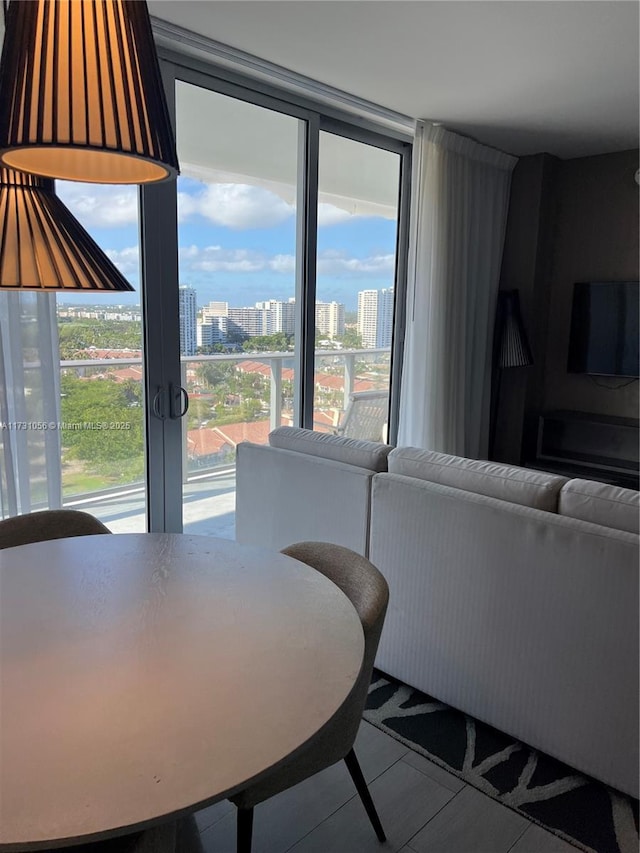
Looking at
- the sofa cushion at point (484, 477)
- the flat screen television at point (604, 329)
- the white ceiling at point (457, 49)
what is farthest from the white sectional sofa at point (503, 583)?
the flat screen television at point (604, 329)

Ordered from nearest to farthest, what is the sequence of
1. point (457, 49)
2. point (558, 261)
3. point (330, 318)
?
point (457, 49) < point (330, 318) < point (558, 261)

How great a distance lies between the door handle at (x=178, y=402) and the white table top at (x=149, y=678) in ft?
4.71

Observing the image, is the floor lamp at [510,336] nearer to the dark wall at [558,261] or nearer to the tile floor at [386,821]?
the dark wall at [558,261]

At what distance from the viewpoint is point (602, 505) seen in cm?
176

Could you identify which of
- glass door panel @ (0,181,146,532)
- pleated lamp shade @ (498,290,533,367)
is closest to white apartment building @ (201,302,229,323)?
glass door panel @ (0,181,146,532)

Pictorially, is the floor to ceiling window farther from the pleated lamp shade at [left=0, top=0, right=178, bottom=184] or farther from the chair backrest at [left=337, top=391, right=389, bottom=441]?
the pleated lamp shade at [left=0, top=0, right=178, bottom=184]

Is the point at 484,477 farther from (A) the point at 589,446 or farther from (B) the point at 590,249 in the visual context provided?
(B) the point at 590,249

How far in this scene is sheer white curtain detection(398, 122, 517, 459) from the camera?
3.92 meters

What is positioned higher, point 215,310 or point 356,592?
point 215,310

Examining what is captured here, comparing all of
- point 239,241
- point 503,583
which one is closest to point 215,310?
point 239,241

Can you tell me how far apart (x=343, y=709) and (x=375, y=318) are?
3285 mm

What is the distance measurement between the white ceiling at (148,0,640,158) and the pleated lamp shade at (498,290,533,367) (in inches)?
46.9

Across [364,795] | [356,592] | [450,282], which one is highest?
[450,282]

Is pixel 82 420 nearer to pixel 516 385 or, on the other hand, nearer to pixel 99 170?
pixel 99 170
